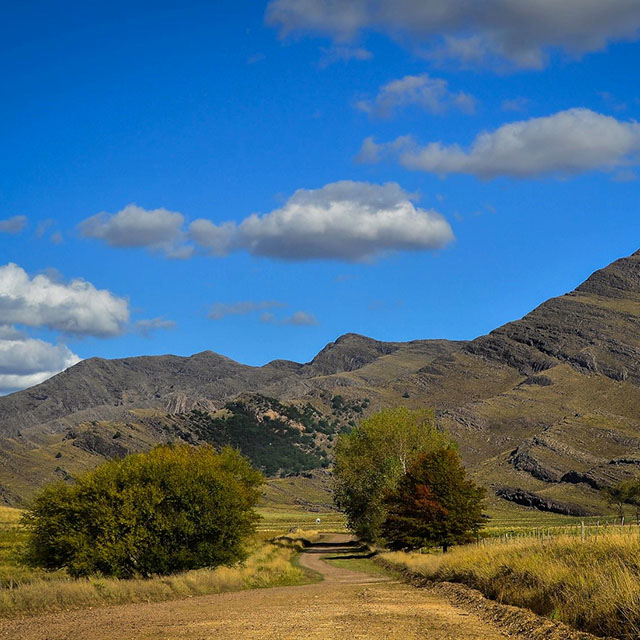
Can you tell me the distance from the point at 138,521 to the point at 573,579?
75.4 feet

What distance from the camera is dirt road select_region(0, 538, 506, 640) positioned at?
17.2 meters

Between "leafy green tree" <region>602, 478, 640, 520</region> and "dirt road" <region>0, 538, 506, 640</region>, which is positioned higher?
"dirt road" <region>0, 538, 506, 640</region>

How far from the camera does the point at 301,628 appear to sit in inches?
718

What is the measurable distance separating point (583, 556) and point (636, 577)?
4240mm

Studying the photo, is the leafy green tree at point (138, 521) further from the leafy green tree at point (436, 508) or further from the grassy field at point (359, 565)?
the leafy green tree at point (436, 508)

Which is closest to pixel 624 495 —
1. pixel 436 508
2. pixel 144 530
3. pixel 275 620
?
pixel 436 508

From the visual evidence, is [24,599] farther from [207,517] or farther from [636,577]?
[636,577]

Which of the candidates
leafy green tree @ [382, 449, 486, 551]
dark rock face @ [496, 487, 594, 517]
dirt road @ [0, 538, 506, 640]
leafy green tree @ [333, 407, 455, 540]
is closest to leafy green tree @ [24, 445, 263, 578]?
dirt road @ [0, 538, 506, 640]

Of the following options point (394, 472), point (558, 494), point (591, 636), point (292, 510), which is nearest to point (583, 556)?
point (591, 636)

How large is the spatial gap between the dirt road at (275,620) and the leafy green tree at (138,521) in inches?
308

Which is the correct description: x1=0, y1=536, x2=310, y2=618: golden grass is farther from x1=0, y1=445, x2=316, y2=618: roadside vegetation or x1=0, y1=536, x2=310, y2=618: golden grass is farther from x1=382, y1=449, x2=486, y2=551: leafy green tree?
x1=382, y1=449, x2=486, y2=551: leafy green tree

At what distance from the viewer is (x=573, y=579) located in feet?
59.8

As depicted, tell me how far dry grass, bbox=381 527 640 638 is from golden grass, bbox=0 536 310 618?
10.7m

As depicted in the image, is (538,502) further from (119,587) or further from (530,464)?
(119,587)
